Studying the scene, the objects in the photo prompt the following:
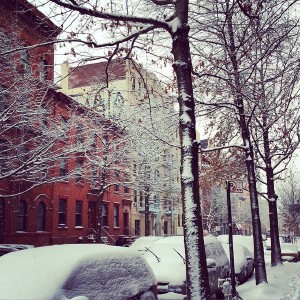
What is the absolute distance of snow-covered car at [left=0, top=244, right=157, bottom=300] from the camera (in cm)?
471

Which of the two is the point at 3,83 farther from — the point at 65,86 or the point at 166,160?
the point at 65,86

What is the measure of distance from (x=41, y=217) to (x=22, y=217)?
212 centimetres

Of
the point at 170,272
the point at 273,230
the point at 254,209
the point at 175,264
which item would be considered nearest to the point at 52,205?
the point at 273,230

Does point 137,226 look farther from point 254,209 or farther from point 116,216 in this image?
point 254,209

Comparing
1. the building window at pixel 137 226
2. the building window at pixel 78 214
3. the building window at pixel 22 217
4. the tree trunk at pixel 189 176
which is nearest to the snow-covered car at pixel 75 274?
the tree trunk at pixel 189 176

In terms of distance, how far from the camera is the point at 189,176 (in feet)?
21.1

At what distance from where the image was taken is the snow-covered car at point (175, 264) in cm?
984

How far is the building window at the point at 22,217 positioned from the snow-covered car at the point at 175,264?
51.8 ft

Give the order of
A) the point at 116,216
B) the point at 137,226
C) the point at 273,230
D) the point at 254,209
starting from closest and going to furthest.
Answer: the point at 254,209, the point at 273,230, the point at 116,216, the point at 137,226

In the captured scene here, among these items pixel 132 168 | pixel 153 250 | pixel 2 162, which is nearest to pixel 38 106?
pixel 2 162

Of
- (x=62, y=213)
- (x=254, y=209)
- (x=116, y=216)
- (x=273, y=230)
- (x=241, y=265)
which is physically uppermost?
(x=116, y=216)

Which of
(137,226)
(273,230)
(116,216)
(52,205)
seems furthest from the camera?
(137,226)

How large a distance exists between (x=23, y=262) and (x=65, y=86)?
44648mm

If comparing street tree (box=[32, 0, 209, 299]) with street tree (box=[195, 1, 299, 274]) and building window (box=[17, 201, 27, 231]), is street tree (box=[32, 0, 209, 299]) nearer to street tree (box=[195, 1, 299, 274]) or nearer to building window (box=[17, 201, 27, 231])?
street tree (box=[195, 1, 299, 274])
